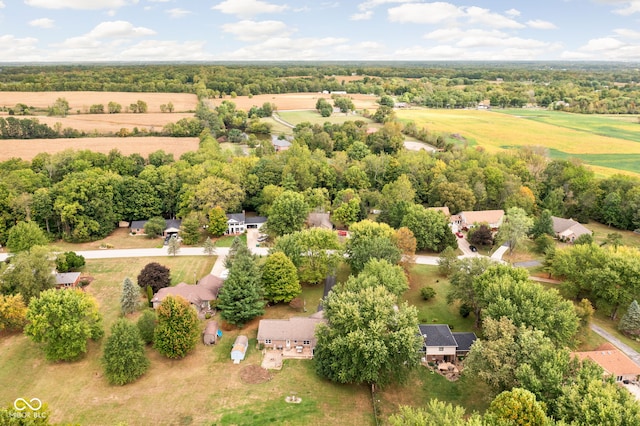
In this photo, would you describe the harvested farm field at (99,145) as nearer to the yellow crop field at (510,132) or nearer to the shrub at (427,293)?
the shrub at (427,293)

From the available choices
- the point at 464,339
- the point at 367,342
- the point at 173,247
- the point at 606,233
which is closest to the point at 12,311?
the point at 173,247

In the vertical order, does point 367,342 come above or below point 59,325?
above

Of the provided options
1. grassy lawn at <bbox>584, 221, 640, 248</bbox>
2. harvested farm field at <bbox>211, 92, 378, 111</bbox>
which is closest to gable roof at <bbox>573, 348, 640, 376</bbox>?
grassy lawn at <bbox>584, 221, 640, 248</bbox>

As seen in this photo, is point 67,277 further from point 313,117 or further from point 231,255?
point 313,117

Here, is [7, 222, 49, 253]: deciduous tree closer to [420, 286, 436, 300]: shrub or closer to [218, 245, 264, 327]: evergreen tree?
[218, 245, 264, 327]: evergreen tree

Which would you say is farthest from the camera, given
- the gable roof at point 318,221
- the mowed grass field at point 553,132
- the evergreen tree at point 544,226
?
the mowed grass field at point 553,132

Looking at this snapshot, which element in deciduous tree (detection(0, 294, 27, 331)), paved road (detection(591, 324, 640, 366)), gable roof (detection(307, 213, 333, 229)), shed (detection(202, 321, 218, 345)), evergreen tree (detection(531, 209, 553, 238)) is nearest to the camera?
paved road (detection(591, 324, 640, 366))

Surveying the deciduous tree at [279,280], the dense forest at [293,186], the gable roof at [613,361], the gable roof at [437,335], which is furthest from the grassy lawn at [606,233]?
the deciduous tree at [279,280]
